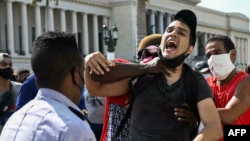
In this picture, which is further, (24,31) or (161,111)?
(24,31)

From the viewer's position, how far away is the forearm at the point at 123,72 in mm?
3555

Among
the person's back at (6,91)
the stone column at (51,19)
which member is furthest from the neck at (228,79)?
the stone column at (51,19)

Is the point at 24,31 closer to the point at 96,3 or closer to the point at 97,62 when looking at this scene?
the point at 96,3

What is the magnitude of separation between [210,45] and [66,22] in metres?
56.8

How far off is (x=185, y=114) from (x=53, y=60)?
1.17m

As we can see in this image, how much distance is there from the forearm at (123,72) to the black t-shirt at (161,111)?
4.6 inches

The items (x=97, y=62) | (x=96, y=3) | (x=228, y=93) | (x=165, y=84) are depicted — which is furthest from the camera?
(x=96, y=3)

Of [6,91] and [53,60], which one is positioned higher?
[53,60]

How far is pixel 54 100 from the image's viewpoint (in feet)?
8.27

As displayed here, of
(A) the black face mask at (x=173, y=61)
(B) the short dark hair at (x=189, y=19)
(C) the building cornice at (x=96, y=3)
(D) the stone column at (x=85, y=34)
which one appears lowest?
(D) the stone column at (x=85, y=34)

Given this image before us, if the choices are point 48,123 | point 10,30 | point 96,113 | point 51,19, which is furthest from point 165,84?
point 51,19

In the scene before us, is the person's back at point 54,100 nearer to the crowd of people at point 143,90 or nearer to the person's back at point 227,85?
the crowd of people at point 143,90

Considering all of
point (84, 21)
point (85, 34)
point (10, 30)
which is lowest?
point (85, 34)

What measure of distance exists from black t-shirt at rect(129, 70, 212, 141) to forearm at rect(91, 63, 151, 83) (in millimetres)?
117
